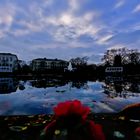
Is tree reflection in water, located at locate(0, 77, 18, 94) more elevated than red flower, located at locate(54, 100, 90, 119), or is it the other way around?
red flower, located at locate(54, 100, 90, 119)

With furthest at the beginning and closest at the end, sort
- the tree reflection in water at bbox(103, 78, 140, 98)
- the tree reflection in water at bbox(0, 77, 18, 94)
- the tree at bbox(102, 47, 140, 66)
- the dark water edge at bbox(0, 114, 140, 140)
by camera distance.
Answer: the tree at bbox(102, 47, 140, 66) < the tree reflection in water at bbox(0, 77, 18, 94) < the tree reflection in water at bbox(103, 78, 140, 98) < the dark water edge at bbox(0, 114, 140, 140)

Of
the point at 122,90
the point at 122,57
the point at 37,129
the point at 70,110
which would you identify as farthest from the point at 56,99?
the point at 122,57

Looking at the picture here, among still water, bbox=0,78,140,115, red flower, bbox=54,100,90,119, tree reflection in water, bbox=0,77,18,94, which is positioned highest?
red flower, bbox=54,100,90,119

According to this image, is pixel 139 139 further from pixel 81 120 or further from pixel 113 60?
pixel 113 60

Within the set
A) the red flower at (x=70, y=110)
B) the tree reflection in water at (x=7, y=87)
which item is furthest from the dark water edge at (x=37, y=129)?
the tree reflection in water at (x=7, y=87)

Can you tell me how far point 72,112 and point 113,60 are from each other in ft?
642

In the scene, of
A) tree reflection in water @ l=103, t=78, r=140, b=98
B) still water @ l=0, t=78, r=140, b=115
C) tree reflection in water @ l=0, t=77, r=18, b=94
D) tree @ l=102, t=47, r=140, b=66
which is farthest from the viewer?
tree @ l=102, t=47, r=140, b=66

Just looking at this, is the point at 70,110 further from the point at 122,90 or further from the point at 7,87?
the point at 7,87

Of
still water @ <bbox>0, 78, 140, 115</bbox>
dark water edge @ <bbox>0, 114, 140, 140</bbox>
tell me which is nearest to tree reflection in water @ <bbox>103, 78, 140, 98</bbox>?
still water @ <bbox>0, 78, 140, 115</bbox>

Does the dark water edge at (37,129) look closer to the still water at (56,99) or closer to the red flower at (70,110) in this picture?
the red flower at (70,110)

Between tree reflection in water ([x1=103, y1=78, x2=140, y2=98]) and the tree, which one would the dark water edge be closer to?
tree reflection in water ([x1=103, y1=78, x2=140, y2=98])

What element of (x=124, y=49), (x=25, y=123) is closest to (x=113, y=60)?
(x=124, y=49)

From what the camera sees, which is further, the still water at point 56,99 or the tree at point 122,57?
the tree at point 122,57

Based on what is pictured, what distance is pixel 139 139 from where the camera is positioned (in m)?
2.38
